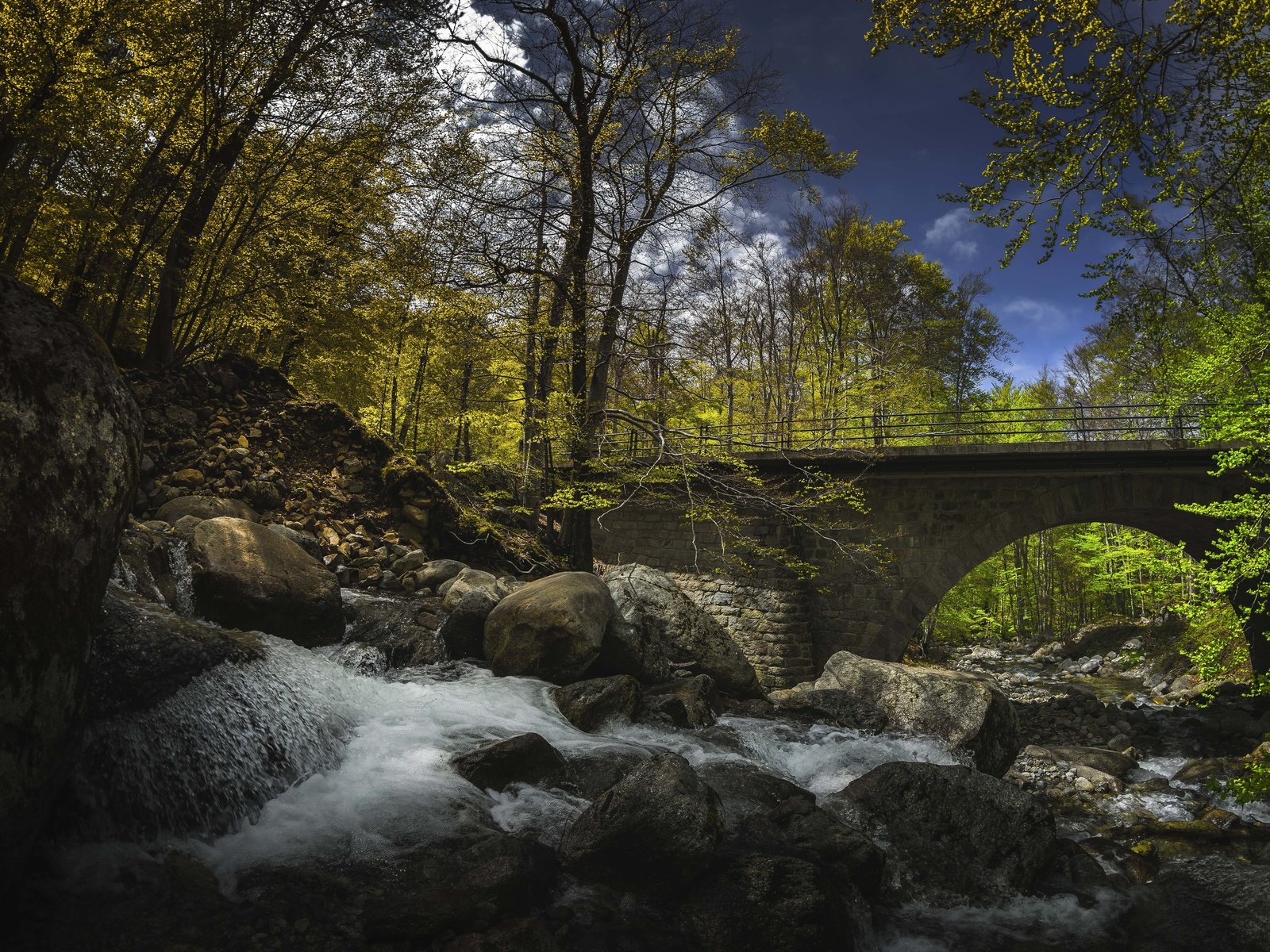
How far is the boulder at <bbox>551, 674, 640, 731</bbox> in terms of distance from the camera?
5.65 meters

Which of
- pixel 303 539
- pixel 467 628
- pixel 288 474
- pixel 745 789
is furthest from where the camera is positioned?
pixel 288 474

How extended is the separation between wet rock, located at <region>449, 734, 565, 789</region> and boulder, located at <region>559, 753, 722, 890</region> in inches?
29.1

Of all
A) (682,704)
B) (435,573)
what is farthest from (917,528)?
(435,573)

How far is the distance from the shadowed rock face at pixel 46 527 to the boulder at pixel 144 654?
617mm

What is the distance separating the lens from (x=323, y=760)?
4105mm

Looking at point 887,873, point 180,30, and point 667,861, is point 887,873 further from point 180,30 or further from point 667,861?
point 180,30

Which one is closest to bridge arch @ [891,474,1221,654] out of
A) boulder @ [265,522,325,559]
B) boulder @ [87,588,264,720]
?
boulder @ [265,522,325,559]

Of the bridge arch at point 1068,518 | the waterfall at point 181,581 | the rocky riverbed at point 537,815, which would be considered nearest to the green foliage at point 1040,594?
the bridge arch at point 1068,518

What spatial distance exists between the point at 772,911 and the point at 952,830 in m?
1.77

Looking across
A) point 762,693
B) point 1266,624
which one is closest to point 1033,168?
point 762,693

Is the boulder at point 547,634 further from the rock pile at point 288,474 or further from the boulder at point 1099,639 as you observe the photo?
the boulder at point 1099,639

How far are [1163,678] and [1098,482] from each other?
7924mm

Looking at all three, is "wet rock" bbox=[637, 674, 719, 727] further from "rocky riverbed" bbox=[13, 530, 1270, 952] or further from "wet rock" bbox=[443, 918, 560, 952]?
"wet rock" bbox=[443, 918, 560, 952]

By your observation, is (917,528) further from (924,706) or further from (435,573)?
(435,573)
